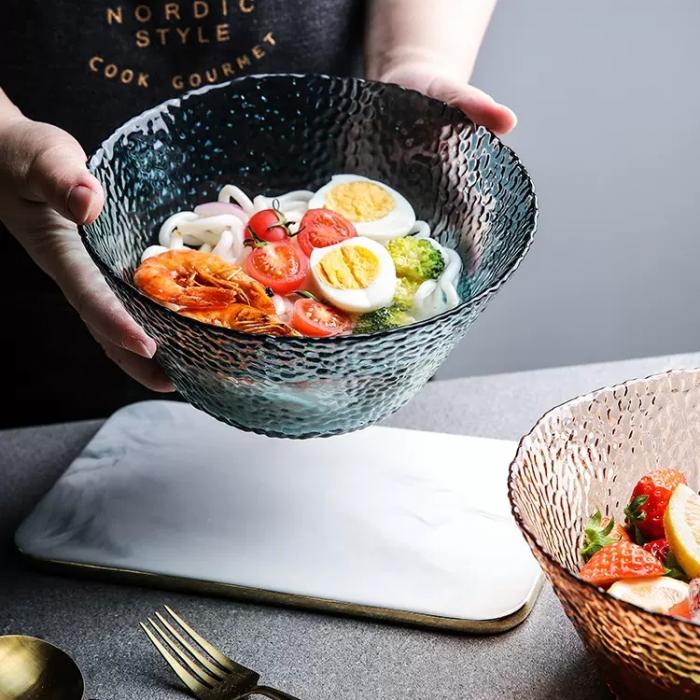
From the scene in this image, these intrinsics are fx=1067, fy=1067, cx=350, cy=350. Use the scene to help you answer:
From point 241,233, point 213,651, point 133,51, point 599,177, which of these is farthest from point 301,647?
point 599,177

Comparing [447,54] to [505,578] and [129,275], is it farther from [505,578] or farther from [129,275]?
[505,578]

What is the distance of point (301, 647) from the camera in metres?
1.12

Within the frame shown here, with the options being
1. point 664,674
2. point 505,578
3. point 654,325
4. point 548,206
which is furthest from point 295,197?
point 654,325

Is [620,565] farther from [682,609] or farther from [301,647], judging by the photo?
[301,647]

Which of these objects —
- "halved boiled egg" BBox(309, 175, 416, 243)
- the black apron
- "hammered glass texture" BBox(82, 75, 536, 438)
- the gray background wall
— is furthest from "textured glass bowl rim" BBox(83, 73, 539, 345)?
the gray background wall

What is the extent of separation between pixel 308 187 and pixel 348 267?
0.70 ft

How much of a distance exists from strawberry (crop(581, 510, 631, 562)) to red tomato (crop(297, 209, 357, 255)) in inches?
18.2

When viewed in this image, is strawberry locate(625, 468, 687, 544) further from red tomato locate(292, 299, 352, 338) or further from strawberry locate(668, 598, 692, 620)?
red tomato locate(292, 299, 352, 338)

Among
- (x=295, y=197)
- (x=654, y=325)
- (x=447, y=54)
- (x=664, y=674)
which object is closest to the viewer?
(x=664, y=674)

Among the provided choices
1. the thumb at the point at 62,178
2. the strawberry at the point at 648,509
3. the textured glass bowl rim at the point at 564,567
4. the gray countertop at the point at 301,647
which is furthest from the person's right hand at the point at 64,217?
the strawberry at the point at 648,509

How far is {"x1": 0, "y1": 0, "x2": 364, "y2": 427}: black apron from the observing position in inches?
59.0

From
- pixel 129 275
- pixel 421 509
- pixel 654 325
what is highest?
pixel 129 275

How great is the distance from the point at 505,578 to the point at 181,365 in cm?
42

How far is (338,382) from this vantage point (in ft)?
3.45
